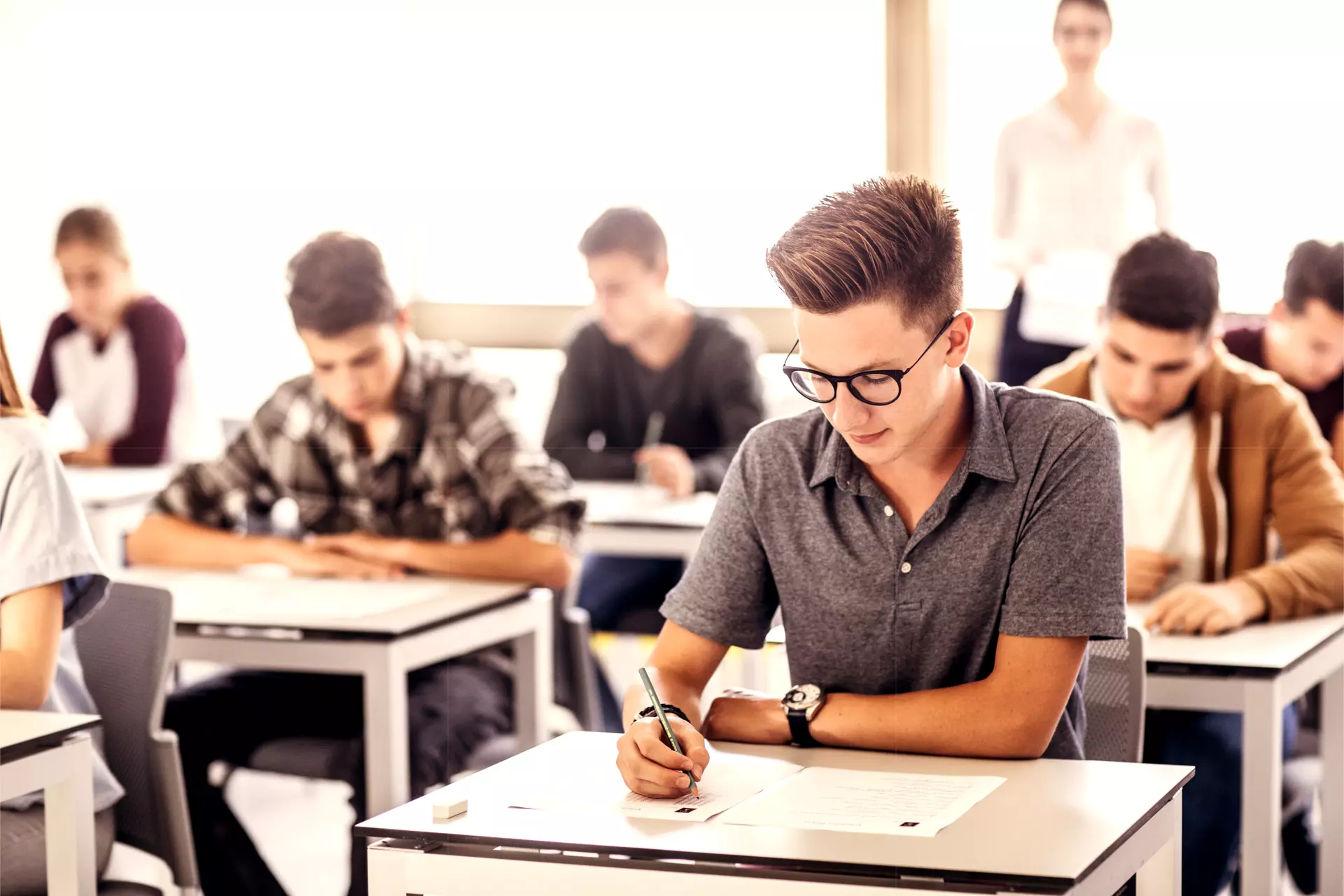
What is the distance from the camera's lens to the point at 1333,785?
2523mm

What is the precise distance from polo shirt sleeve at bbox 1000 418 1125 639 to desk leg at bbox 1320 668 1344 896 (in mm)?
972

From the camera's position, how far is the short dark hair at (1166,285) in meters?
2.62

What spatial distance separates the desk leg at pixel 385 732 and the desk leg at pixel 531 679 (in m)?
0.30

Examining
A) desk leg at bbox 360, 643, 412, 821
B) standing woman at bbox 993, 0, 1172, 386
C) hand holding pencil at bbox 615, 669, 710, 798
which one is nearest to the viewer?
hand holding pencil at bbox 615, 669, 710, 798

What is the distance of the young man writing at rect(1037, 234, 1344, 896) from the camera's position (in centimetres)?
248

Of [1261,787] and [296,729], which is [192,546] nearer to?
[296,729]

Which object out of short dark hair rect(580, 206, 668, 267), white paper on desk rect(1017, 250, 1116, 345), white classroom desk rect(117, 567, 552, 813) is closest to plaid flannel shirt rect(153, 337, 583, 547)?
white classroom desk rect(117, 567, 552, 813)

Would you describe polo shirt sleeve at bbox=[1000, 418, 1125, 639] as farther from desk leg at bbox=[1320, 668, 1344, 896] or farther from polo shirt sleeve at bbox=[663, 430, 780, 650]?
desk leg at bbox=[1320, 668, 1344, 896]

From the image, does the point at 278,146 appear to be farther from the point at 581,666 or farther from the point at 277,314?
the point at 581,666

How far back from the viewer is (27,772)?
1874 millimetres

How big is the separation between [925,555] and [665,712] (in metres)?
0.35

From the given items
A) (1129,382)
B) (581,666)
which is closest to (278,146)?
(581,666)

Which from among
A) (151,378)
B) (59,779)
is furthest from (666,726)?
(151,378)

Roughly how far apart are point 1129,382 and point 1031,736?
1.12 m
